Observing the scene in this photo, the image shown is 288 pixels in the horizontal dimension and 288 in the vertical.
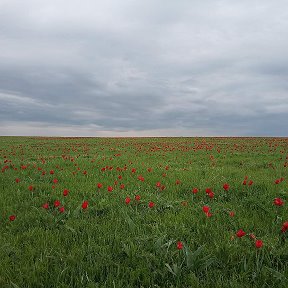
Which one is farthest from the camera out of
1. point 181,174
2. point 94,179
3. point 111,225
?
point 181,174

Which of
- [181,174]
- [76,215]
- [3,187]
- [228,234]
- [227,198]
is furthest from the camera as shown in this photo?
[181,174]

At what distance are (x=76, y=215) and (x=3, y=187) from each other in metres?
3.69

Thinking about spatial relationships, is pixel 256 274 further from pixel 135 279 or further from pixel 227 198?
pixel 227 198

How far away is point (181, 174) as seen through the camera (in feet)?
31.6

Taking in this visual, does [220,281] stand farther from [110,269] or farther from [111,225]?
[111,225]

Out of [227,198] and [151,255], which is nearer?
[151,255]

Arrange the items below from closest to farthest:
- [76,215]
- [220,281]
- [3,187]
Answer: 1. [220,281]
2. [76,215]
3. [3,187]

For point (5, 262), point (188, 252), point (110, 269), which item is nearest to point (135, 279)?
point (110, 269)

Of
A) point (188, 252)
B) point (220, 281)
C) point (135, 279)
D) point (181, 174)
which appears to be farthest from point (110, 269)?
point (181, 174)

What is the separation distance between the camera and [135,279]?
336 cm

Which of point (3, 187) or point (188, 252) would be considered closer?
point (188, 252)

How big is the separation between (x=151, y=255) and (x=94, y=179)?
17.3 ft

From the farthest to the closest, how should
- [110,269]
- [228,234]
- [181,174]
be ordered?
[181,174]
[228,234]
[110,269]

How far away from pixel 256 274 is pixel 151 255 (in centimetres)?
128
